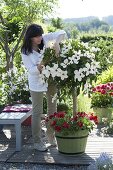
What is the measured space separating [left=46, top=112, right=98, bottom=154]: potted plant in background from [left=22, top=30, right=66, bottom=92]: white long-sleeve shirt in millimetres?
478

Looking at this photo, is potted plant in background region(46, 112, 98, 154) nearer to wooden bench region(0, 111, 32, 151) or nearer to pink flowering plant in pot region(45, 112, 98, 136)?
pink flowering plant in pot region(45, 112, 98, 136)

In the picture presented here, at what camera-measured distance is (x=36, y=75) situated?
542 centimetres

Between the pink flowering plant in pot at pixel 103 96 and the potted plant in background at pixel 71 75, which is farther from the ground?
the potted plant in background at pixel 71 75

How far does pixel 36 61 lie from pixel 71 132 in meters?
1.00

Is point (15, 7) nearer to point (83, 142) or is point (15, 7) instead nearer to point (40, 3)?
point (40, 3)

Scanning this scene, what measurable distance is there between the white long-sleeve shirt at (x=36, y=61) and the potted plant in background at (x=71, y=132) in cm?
48

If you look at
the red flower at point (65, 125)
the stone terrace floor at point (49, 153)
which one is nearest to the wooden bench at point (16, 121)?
the stone terrace floor at point (49, 153)

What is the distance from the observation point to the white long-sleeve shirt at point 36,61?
5.36 m

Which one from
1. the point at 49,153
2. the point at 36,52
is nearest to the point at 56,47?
the point at 36,52

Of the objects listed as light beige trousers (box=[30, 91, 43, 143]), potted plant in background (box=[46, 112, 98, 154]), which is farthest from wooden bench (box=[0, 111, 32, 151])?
potted plant in background (box=[46, 112, 98, 154])

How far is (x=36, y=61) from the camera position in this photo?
5.43 meters

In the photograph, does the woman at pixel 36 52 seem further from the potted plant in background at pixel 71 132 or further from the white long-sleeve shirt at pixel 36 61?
the potted plant in background at pixel 71 132

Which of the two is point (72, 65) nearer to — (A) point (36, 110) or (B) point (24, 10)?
(A) point (36, 110)

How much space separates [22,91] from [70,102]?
1.12 metres
